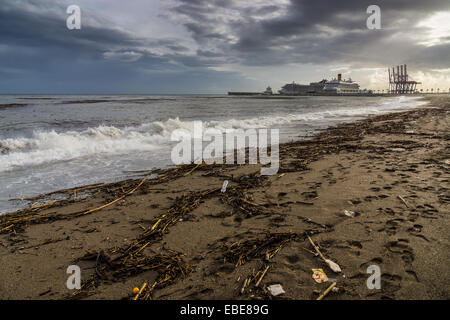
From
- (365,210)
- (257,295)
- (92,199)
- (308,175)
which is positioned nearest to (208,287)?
(257,295)

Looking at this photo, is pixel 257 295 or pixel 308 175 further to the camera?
pixel 308 175

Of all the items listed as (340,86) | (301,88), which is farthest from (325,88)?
(301,88)

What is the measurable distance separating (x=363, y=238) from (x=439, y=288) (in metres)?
0.75

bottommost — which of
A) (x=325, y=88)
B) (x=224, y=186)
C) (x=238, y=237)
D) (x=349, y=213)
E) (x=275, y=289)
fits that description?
(x=275, y=289)

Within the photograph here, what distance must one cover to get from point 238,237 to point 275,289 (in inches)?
33.7

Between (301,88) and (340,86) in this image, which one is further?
(301,88)

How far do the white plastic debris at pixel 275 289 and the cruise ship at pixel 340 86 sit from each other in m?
129

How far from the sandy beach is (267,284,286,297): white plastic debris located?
0.04 meters

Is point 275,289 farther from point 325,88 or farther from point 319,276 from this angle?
point 325,88

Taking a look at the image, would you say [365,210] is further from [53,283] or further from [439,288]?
[53,283]

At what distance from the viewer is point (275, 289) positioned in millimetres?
1954

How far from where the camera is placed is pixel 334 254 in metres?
2.34

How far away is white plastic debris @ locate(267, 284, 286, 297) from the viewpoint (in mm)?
1914

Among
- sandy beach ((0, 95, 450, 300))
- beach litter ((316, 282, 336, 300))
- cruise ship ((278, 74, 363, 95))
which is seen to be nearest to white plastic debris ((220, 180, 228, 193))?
sandy beach ((0, 95, 450, 300))
